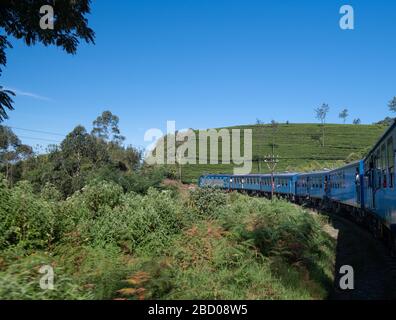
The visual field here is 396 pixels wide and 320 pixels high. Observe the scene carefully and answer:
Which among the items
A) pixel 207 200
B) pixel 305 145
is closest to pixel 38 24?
pixel 207 200

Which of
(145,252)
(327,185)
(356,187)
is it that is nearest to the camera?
(145,252)

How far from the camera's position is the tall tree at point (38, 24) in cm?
673

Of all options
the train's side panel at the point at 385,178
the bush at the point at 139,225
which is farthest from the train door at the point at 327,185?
the bush at the point at 139,225

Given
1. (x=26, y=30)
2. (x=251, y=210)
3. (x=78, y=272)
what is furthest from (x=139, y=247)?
(x=251, y=210)

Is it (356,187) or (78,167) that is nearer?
(356,187)

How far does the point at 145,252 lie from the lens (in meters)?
10.9

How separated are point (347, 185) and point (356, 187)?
7.87 ft

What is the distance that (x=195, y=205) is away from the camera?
17719mm

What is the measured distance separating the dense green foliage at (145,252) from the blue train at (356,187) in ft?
7.44

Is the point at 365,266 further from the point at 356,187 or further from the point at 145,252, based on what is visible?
the point at 356,187

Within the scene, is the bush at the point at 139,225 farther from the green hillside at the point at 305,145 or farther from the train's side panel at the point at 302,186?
the green hillside at the point at 305,145

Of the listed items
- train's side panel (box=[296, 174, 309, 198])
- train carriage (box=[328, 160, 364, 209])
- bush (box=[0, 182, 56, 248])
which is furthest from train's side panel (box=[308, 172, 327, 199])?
bush (box=[0, 182, 56, 248])

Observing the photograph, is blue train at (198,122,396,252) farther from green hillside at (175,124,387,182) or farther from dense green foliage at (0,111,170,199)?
green hillside at (175,124,387,182)
